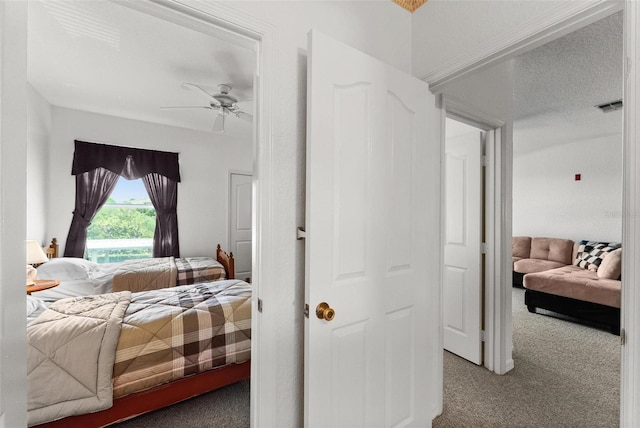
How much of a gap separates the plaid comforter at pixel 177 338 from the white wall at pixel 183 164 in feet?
8.39

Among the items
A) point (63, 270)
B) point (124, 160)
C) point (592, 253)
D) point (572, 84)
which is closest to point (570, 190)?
point (592, 253)

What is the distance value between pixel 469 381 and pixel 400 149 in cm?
197

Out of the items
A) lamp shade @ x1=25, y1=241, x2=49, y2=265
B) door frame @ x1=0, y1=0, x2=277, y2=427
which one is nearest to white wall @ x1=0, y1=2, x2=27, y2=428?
door frame @ x1=0, y1=0, x2=277, y2=427

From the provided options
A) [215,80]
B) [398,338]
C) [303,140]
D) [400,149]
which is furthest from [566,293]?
[215,80]

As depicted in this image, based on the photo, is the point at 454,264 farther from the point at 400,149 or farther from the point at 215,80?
the point at 215,80

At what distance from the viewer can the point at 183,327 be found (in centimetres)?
192

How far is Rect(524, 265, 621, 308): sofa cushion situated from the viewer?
10.6 feet

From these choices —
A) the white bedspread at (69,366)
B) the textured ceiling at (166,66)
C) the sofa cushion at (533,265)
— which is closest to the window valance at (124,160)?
the textured ceiling at (166,66)

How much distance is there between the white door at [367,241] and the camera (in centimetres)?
117

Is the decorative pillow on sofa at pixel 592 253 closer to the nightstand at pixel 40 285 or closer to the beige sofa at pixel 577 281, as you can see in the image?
the beige sofa at pixel 577 281

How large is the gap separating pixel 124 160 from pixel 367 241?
438 centimetres

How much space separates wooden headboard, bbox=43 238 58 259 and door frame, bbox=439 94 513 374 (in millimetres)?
4898

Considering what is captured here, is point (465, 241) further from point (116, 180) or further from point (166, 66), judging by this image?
point (116, 180)

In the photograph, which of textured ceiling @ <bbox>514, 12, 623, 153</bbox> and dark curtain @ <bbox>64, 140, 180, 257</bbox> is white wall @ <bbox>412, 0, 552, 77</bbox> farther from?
dark curtain @ <bbox>64, 140, 180, 257</bbox>
